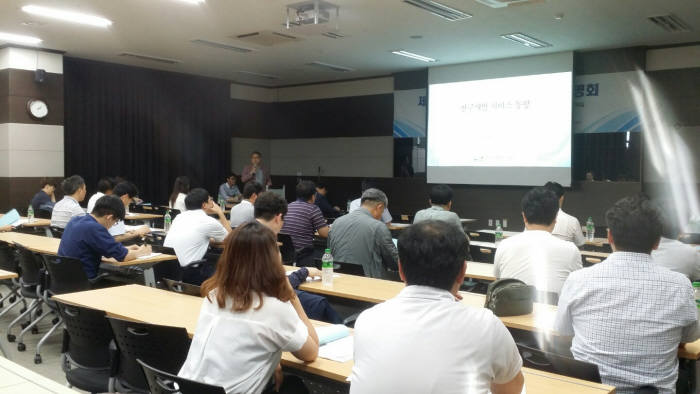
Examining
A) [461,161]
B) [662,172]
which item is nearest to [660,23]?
[662,172]

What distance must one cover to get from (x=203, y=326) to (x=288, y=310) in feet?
1.08

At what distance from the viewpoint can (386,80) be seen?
1251cm

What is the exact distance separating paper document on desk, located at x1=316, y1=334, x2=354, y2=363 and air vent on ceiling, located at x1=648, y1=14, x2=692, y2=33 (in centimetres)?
686

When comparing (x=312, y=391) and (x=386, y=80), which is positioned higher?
(x=386, y=80)

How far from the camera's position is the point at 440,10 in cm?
726

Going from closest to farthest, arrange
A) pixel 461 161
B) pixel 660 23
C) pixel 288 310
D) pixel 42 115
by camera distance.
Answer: pixel 288 310
pixel 660 23
pixel 42 115
pixel 461 161

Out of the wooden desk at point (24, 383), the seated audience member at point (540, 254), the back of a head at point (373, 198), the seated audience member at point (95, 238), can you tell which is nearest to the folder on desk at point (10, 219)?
the seated audience member at point (95, 238)

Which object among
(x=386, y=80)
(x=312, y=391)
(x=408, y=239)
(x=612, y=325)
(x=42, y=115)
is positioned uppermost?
(x=386, y=80)

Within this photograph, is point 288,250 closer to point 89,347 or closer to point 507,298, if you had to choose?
point 89,347

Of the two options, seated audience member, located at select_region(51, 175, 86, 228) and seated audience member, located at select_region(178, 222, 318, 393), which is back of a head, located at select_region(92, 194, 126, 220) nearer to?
seated audience member, located at select_region(51, 175, 86, 228)

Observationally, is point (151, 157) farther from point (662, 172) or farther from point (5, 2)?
point (662, 172)

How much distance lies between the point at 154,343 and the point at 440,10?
580 centimetres

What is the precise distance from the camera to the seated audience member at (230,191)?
12.1 meters

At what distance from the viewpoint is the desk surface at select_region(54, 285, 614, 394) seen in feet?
7.09
